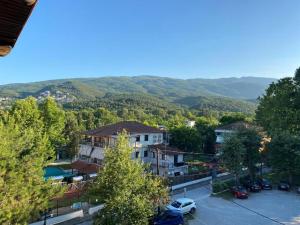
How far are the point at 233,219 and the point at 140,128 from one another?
2436cm

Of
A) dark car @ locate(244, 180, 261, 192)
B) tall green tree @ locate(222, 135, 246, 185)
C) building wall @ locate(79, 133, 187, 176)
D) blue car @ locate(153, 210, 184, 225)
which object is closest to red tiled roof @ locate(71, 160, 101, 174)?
building wall @ locate(79, 133, 187, 176)

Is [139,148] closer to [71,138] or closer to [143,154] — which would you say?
[143,154]

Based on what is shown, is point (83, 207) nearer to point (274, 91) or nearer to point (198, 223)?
point (198, 223)

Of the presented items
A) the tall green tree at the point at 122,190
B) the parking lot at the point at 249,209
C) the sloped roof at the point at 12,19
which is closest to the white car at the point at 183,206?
the parking lot at the point at 249,209

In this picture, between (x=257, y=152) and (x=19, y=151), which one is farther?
(x=257, y=152)

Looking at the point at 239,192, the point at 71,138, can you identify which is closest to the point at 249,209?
the point at 239,192

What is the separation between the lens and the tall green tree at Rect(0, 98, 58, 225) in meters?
18.3

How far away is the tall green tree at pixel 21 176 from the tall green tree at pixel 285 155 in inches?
1179

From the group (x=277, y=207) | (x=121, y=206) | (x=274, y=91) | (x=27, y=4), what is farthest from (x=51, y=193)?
(x=274, y=91)

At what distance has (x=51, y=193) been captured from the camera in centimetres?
2127

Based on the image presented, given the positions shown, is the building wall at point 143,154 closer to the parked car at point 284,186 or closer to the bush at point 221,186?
the bush at point 221,186

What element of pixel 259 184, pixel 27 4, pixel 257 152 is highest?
pixel 27 4

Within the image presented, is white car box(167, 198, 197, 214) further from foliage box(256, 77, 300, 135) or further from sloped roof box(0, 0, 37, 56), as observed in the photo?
sloped roof box(0, 0, 37, 56)

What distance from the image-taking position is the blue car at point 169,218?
2467 cm
